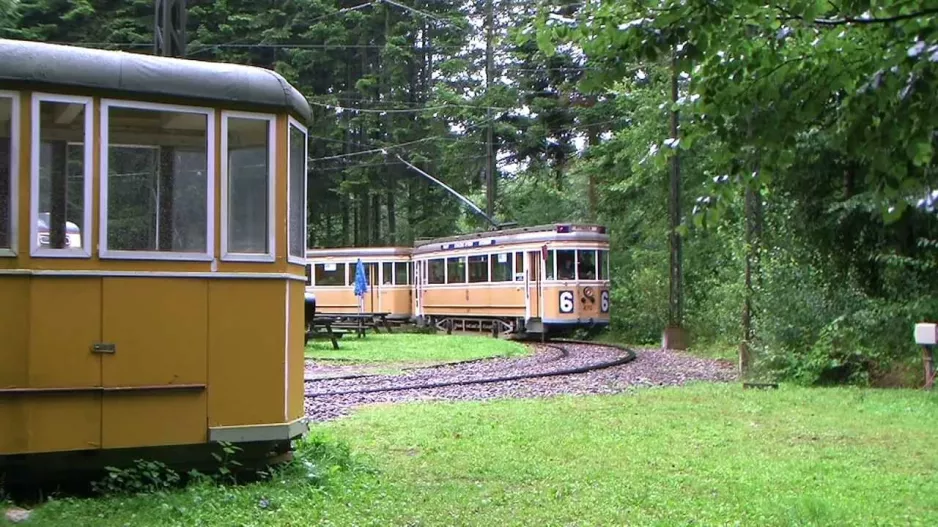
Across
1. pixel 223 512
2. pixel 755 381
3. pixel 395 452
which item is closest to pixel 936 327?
pixel 755 381

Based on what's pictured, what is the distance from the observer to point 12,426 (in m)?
5.20

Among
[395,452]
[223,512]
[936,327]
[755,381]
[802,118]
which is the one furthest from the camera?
[755,381]

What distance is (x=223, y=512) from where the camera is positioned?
5105 mm

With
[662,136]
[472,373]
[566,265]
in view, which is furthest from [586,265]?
[662,136]

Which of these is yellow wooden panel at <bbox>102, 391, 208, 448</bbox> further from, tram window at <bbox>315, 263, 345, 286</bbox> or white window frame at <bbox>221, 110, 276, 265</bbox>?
tram window at <bbox>315, 263, 345, 286</bbox>

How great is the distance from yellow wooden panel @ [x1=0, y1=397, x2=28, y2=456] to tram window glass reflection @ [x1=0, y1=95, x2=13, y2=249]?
1.03 metres

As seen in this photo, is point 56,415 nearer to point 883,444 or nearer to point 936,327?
point 883,444

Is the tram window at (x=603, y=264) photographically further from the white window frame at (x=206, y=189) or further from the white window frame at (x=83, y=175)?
the white window frame at (x=83, y=175)

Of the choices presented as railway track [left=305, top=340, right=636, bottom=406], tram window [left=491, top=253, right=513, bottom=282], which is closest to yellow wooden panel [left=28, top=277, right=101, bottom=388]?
railway track [left=305, top=340, right=636, bottom=406]

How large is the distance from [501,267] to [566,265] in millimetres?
2469

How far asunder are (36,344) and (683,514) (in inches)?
150

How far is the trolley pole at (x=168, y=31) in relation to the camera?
7.86 meters

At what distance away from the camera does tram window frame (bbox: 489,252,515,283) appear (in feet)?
78.4

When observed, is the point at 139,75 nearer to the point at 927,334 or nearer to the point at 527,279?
the point at 927,334
